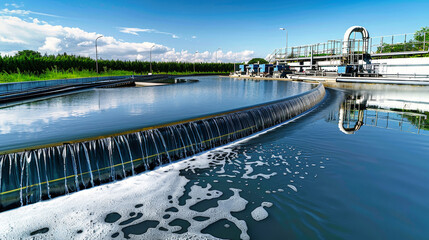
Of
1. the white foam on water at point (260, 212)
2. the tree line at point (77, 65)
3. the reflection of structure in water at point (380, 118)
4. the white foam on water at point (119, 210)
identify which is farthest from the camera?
the tree line at point (77, 65)

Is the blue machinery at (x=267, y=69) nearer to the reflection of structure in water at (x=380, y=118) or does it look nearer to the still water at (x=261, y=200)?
the reflection of structure in water at (x=380, y=118)

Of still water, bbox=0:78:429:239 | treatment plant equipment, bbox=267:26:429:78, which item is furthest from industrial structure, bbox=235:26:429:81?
still water, bbox=0:78:429:239

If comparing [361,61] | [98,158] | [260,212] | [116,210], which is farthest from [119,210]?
[361,61]

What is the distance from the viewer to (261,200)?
6652mm

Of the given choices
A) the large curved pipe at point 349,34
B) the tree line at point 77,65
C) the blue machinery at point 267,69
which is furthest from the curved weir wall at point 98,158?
the blue machinery at point 267,69

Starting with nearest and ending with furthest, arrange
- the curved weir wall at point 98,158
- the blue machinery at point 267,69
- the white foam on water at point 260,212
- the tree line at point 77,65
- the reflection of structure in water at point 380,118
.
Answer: the white foam on water at point 260,212 → the curved weir wall at point 98,158 → the reflection of structure in water at point 380,118 → the tree line at point 77,65 → the blue machinery at point 267,69

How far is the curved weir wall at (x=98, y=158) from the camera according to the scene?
6.55m

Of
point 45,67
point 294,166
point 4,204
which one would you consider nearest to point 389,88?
point 294,166

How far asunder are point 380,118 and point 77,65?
1889 inches

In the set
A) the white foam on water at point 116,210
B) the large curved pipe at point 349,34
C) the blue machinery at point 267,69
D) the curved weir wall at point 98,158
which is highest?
the large curved pipe at point 349,34

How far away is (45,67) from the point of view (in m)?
38.0

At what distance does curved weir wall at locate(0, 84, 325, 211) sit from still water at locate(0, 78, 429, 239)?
1.08 feet

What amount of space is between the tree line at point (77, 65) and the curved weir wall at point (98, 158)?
30.2 metres

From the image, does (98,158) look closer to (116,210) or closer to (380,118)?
(116,210)
